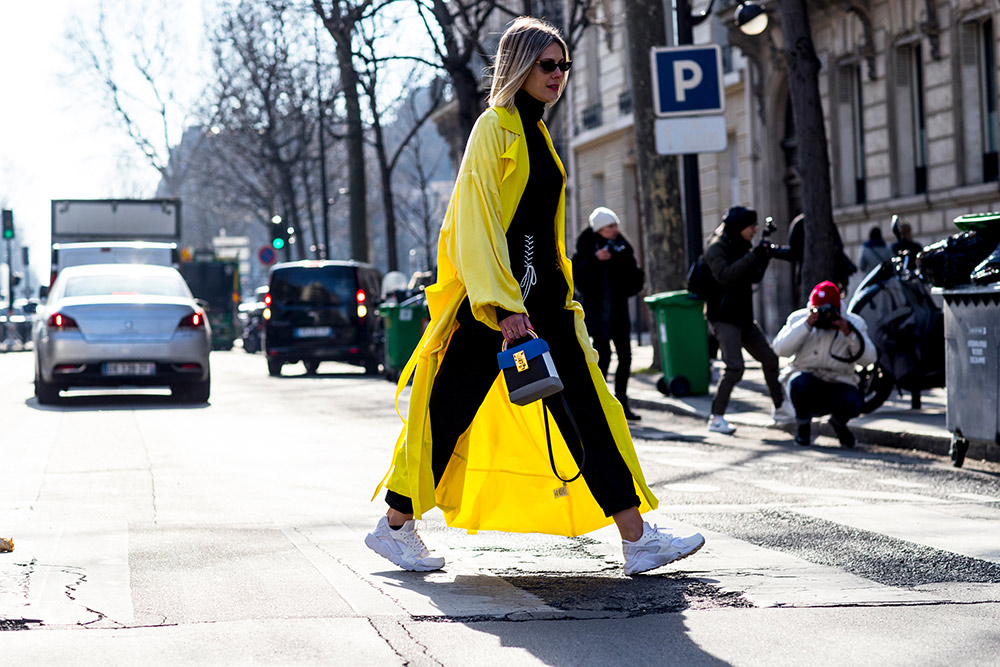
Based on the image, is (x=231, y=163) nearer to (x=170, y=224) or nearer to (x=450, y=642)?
(x=170, y=224)

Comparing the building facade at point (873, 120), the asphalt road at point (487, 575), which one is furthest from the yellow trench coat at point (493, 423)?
the building facade at point (873, 120)

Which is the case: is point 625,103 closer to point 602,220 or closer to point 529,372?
point 602,220

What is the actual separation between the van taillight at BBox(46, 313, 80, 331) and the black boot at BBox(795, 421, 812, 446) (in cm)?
778

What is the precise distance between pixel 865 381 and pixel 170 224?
23.4m

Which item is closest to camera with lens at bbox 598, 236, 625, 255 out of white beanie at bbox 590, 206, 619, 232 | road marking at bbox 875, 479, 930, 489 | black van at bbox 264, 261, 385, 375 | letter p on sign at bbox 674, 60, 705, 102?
white beanie at bbox 590, 206, 619, 232

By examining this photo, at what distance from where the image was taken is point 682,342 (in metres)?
14.9

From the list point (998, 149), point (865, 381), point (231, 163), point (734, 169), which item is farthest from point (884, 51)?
point (231, 163)

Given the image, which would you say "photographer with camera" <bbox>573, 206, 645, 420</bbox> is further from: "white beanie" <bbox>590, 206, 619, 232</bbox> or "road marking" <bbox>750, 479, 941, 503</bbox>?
"road marking" <bbox>750, 479, 941, 503</bbox>

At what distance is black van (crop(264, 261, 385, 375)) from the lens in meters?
22.8

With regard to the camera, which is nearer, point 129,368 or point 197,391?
point 129,368

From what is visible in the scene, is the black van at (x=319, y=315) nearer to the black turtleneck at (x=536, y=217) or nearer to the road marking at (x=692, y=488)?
the road marking at (x=692, y=488)

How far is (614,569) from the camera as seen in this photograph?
5.47 m

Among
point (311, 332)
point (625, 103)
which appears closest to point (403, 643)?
point (311, 332)

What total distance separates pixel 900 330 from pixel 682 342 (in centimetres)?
315
